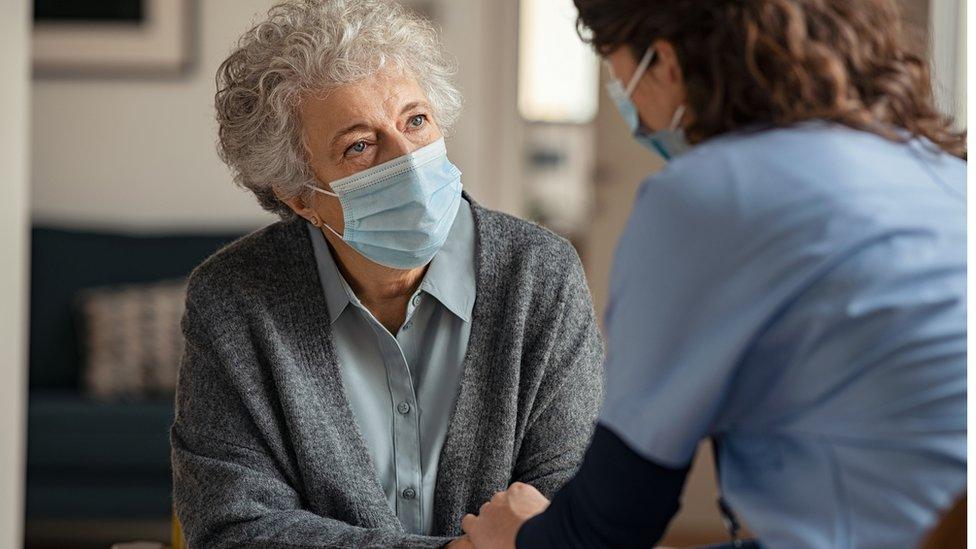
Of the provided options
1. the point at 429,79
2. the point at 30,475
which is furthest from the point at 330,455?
the point at 30,475

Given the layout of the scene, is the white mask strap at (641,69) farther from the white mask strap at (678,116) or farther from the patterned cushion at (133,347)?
the patterned cushion at (133,347)

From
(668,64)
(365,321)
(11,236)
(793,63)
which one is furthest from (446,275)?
(11,236)

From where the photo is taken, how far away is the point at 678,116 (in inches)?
44.6

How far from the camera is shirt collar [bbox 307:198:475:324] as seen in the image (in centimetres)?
160

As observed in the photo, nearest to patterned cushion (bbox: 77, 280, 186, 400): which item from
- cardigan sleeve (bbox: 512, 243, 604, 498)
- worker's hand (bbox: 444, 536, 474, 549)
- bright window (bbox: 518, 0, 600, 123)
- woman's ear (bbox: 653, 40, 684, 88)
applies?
cardigan sleeve (bbox: 512, 243, 604, 498)

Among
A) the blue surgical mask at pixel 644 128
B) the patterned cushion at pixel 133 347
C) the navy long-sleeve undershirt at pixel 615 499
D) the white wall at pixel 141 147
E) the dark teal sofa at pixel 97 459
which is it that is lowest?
the dark teal sofa at pixel 97 459

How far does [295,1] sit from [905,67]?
910 mm

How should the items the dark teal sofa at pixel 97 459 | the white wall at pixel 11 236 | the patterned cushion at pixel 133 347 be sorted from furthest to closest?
1. the patterned cushion at pixel 133 347
2. the dark teal sofa at pixel 97 459
3. the white wall at pixel 11 236

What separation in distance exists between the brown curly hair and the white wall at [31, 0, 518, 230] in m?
3.37

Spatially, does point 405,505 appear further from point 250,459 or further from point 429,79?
point 429,79

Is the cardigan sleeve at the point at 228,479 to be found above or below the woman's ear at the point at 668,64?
below

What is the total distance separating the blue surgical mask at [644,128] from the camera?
44.4 inches

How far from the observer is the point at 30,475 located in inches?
138

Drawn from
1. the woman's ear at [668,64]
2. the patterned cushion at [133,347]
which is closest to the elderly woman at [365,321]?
the woman's ear at [668,64]
